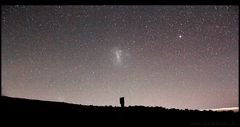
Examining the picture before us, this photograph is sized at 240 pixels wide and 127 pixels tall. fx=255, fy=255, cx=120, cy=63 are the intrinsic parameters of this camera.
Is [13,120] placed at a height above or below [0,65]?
below

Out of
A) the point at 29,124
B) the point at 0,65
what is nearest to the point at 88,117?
the point at 29,124
